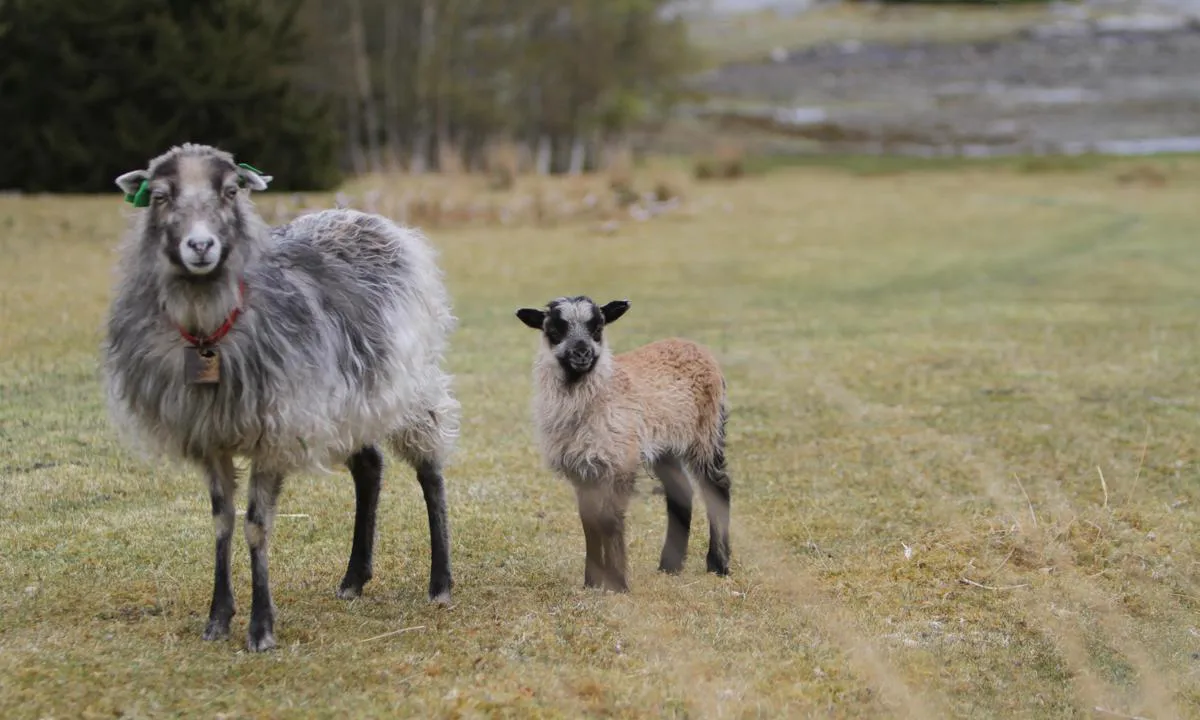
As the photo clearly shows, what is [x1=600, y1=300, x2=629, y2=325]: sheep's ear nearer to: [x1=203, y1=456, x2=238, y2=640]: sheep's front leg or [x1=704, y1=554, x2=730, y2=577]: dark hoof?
[x1=704, y1=554, x2=730, y2=577]: dark hoof

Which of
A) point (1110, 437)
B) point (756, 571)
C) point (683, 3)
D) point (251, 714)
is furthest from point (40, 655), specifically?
point (683, 3)

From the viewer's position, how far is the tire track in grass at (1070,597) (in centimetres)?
648

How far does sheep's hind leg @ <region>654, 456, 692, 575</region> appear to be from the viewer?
795 cm

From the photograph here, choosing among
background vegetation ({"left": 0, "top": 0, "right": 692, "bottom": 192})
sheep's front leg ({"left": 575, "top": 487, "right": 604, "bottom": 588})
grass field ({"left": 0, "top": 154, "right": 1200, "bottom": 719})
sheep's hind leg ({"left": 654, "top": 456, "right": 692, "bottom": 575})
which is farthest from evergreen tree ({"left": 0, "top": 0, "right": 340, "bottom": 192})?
sheep's front leg ({"left": 575, "top": 487, "right": 604, "bottom": 588})

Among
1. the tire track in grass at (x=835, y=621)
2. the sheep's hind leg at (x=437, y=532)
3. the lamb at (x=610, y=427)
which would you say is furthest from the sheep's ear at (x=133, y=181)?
the tire track in grass at (x=835, y=621)

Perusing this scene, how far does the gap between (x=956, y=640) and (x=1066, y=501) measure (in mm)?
2820

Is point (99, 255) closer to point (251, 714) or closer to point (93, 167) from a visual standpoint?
point (93, 167)

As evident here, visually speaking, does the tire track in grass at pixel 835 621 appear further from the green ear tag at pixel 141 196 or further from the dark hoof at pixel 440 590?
the green ear tag at pixel 141 196

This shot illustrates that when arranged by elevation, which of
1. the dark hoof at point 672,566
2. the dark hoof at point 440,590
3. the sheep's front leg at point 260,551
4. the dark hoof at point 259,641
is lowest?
the dark hoof at point 672,566

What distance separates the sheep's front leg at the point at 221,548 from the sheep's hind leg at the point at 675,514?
2581 mm

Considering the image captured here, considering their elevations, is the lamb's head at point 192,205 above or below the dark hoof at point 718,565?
above

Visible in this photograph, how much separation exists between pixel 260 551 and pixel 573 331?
1.99m

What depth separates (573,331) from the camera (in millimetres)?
7340

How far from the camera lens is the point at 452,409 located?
24.6 ft
